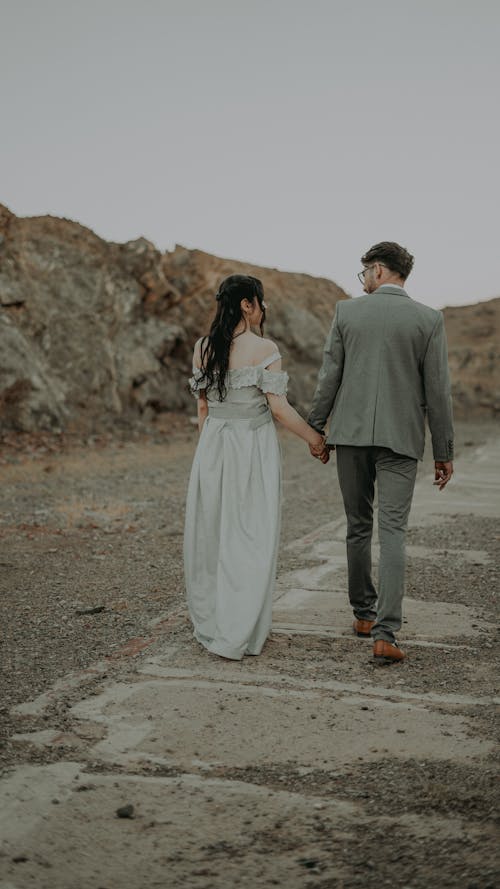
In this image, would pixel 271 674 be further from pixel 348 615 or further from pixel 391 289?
pixel 391 289

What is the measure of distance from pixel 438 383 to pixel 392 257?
0.72 m

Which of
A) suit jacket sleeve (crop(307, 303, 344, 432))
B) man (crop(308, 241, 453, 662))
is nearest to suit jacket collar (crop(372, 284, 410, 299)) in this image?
man (crop(308, 241, 453, 662))

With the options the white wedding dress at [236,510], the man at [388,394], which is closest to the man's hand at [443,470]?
the man at [388,394]

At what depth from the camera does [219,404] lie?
546 centimetres

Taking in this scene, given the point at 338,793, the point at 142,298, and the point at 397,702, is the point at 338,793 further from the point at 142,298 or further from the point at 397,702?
the point at 142,298

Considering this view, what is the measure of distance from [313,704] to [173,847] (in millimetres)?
1427

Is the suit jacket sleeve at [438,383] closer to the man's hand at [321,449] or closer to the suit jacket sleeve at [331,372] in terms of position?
the suit jacket sleeve at [331,372]

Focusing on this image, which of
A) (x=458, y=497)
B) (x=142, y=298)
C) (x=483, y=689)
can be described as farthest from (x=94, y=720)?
(x=142, y=298)

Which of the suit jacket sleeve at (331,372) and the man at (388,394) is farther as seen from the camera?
the suit jacket sleeve at (331,372)

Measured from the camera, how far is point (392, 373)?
17.1 ft

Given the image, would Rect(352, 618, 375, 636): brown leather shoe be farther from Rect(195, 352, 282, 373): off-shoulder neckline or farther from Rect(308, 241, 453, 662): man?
Rect(195, 352, 282, 373): off-shoulder neckline

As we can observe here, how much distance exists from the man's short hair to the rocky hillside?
16.0 meters

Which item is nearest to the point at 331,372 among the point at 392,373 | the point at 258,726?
the point at 392,373

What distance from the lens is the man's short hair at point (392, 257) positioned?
5328 mm
